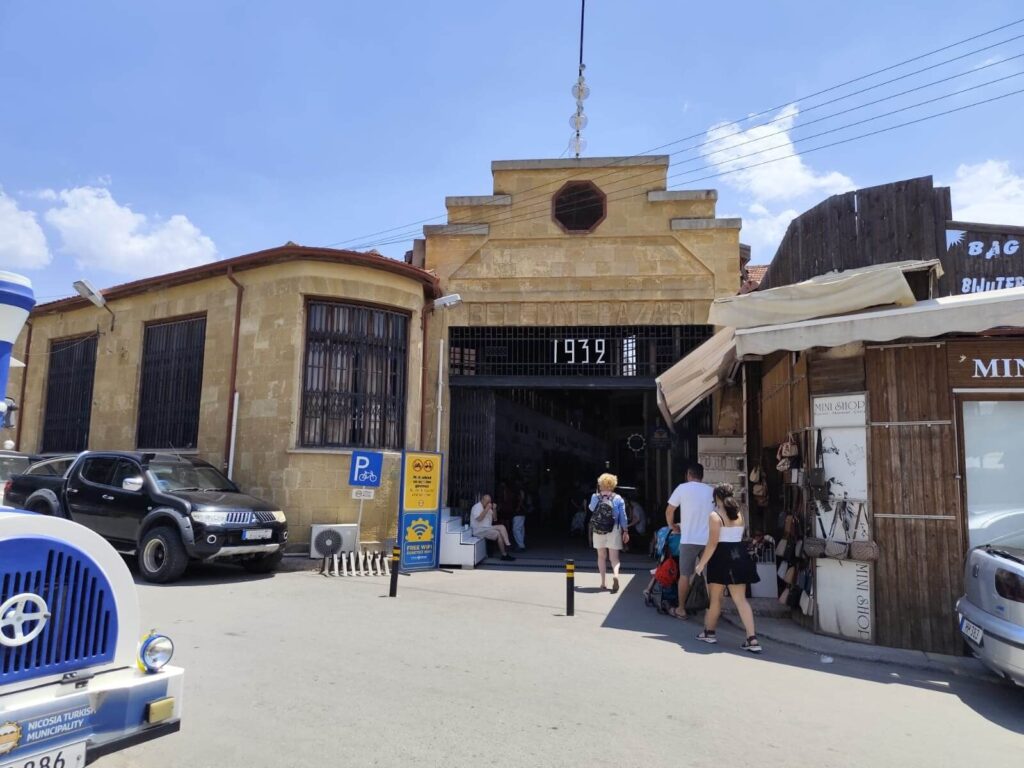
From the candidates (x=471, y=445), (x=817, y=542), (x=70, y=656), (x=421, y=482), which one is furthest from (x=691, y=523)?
(x=471, y=445)

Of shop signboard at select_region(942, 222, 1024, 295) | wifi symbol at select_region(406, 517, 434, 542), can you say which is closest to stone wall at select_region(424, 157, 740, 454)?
wifi symbol at select_region(406, 517, 434, 542)

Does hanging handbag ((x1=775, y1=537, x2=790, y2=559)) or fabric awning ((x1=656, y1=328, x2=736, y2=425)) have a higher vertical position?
fabric awning ((x1=656, y1=328, x2=736, y2=425))

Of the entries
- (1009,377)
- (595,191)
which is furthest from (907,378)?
(595,191)

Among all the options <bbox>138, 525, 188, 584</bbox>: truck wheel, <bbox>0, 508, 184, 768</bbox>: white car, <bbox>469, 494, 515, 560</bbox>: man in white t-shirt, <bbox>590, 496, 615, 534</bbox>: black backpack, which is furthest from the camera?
<bbox>469, 494, 515, 560</bbox>: man in white t-shirt

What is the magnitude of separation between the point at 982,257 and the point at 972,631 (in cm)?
574

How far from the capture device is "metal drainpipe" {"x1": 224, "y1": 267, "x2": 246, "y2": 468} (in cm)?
1294

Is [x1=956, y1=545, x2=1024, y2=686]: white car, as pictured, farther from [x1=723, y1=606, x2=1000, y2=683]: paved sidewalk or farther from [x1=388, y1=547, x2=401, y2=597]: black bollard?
[x1=388, y1=547, x2=401, y2=597]: black bollard

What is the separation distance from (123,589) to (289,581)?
7243mm

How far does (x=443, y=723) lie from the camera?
14.9 feet

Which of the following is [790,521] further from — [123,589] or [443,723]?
[123,589]

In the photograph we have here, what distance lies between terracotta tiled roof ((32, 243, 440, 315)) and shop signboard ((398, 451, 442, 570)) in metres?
3.71

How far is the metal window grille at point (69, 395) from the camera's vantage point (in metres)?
16.5

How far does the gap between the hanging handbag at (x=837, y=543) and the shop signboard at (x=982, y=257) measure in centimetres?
403

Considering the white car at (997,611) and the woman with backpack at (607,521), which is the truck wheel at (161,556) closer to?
the woman with backpack at (607,521)
